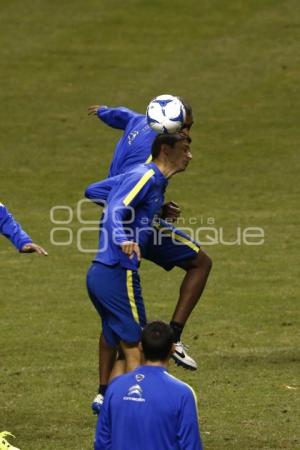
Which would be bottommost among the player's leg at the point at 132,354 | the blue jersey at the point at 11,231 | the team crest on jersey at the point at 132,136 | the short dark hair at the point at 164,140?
the player's leg at the point at 132,354

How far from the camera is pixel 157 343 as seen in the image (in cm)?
914

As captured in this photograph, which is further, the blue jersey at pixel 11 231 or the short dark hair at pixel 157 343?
the blue jersey at pixel 11 231

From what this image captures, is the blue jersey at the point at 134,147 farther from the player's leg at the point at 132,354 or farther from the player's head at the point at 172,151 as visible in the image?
the player's leg at the point at 132,354

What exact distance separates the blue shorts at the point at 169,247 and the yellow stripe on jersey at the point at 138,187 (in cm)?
102

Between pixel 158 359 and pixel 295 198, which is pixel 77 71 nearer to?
pixel 295 198

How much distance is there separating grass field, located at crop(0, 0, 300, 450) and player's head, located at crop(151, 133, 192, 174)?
7.67ft

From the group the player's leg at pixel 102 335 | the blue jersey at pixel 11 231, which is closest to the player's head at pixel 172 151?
the player's leg at pixel 102 335

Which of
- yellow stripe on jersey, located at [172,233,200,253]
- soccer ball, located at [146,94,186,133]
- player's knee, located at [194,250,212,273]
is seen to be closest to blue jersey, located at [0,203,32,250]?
yellow stripe on jersey, located at [172,233,200,253]

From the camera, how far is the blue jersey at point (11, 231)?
40.9 feet

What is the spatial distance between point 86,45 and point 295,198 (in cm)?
1168

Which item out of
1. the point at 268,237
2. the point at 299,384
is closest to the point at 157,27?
the point at 268,237

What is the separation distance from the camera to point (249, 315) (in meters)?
18.0

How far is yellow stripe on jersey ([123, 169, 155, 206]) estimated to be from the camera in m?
11.8

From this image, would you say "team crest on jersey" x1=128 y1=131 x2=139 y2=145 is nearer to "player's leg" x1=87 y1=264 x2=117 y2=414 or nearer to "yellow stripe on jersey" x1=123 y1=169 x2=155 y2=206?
"yellow stripe on jersey" x1=123 y1=169 x2=155 y2=206
